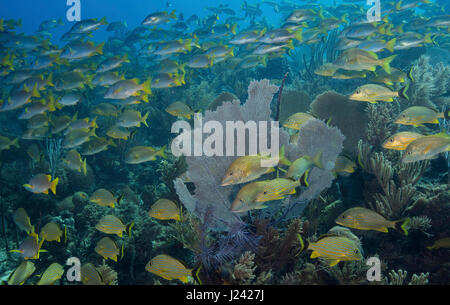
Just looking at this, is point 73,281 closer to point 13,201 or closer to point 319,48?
point 13,201

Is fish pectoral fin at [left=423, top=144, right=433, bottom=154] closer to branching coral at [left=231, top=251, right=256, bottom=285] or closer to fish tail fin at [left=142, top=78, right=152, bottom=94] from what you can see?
branching coral at [left=231, top=251, right=256, bottom=285]

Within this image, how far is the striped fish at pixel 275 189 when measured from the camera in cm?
264

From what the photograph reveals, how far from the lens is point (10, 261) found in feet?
16.0

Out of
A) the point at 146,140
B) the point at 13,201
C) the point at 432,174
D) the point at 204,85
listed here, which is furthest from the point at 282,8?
the point at 13,201

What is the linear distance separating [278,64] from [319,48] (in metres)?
1.85

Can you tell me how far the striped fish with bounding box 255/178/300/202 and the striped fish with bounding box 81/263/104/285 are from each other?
1958mm

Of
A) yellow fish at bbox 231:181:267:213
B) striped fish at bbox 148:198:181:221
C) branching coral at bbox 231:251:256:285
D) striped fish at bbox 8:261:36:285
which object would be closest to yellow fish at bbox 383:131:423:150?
yellow fish at bbox 231:181:267:213

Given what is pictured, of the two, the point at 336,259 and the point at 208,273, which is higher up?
the point at 336,259

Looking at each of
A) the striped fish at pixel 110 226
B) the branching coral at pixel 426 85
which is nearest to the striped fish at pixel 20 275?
the striped fish at pixel 110 226

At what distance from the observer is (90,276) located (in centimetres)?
298

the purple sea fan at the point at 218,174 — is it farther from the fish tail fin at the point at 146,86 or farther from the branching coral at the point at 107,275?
the fish tail fin at the point at 146,86

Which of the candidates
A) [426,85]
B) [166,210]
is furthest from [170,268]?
[426,85]

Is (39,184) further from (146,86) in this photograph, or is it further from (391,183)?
(391,183)
